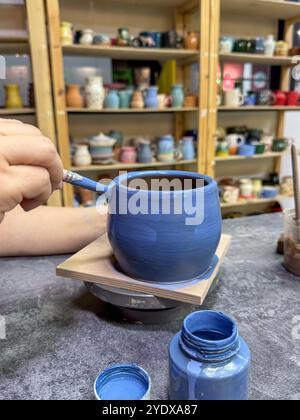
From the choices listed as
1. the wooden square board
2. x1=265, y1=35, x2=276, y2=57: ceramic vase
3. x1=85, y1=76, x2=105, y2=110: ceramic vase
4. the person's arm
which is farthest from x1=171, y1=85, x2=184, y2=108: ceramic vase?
the wooden square board

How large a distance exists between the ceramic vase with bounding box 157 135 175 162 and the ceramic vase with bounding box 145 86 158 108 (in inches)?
8.4

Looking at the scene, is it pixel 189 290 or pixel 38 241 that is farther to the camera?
pixel 38 241

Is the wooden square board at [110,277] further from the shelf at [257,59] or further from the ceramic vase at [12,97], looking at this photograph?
the shelf at [257,59]

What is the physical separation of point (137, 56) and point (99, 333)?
1999 millimetres

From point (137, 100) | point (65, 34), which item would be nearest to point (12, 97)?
point (65, 34)

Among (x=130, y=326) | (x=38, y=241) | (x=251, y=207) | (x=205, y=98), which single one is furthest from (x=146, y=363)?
(x=251, y=207)

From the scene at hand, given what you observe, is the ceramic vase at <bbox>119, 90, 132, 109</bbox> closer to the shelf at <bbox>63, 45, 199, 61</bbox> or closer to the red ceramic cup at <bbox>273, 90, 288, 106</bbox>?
the shelf at <bbox>63, 45, 199, 61</bbox>

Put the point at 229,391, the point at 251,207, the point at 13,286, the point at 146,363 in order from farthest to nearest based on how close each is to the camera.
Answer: the point at 251,207
the point at 13,286
the point at 146,363
the point at 229,391

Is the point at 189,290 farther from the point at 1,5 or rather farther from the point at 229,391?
the point at 1,5

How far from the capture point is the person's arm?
82 cm

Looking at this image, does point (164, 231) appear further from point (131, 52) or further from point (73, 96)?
point (131, 52)

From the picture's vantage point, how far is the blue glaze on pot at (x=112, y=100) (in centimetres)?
201

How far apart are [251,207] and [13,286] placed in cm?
236

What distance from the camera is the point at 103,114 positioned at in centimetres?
232
